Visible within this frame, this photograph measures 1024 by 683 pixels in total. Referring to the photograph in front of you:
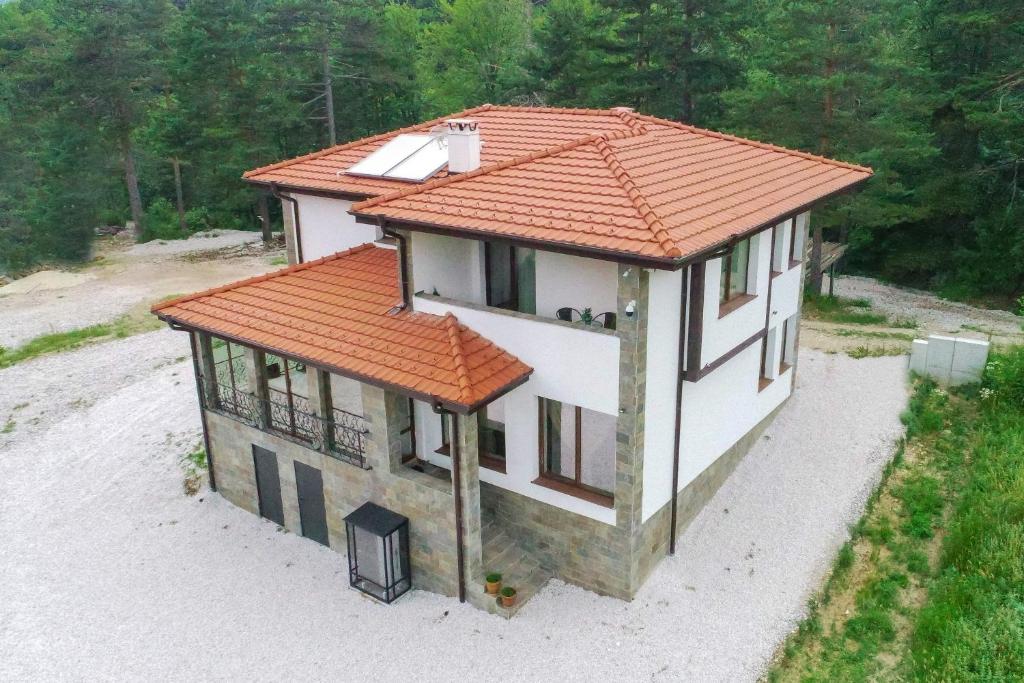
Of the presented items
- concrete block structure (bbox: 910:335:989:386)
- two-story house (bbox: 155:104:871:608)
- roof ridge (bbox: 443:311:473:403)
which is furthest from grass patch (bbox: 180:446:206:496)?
concrete block structure (bbox: 910:335:989:386)

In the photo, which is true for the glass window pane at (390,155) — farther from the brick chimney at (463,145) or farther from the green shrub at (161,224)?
the green shrub at (161,224)

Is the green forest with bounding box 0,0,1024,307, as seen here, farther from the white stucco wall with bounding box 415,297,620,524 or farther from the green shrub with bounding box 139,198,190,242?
the white stucco wall with bounding box 415,297,620,524

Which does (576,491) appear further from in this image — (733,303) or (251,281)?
(251,281)

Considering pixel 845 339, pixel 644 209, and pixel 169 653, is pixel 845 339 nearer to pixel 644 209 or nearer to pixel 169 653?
pixel 644 209

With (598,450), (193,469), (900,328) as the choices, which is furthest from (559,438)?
(900,328)

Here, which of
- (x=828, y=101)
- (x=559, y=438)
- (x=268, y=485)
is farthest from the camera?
(x=828, y=101)

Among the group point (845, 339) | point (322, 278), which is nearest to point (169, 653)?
point (322, 278)
